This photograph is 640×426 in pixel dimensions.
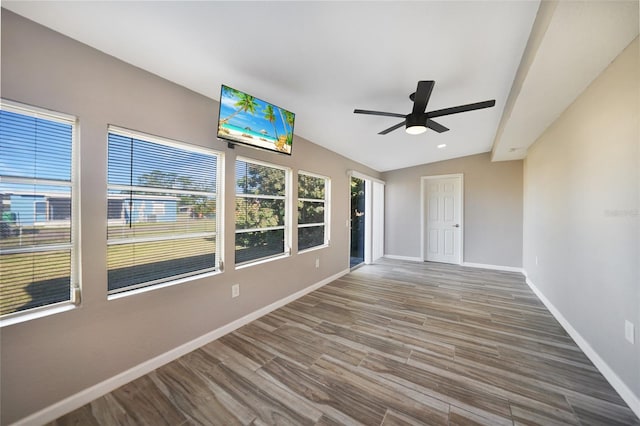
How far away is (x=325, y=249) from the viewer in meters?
4.34

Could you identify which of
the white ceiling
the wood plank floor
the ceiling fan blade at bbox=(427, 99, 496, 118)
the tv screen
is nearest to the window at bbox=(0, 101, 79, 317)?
the white ceiling

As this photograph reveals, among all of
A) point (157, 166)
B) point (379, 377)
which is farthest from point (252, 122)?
point (379, 377)

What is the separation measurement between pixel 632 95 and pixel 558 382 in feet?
7.15

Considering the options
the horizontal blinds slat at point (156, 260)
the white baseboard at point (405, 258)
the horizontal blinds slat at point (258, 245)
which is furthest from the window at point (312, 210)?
the white baseboard at point (405, 258)

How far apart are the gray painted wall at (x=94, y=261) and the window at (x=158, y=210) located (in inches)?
4.0

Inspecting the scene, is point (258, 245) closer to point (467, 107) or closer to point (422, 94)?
point (422, 94)

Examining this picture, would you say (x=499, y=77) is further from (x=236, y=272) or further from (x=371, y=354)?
(x=236, y=272)

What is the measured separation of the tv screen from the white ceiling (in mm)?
196

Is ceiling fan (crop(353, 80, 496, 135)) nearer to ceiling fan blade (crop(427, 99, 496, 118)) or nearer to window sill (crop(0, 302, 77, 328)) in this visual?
ceiling fan blade (crop(427, 99, 496, 118))

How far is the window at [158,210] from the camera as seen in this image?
1.88m

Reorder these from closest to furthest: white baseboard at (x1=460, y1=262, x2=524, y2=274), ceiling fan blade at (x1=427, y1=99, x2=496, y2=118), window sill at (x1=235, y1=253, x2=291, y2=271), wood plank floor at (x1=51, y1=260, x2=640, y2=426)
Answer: wood plank floor at (x1=51, y1=260, x2=640, y2=426) → ceiling fan blade at (x1=427, y1=99, x2=496, y2=118) → window sill at (x1=235, y1=253, x2=291, y2=271) → white baseboard at (x1=460, y1=262, x2=524, y2=274)

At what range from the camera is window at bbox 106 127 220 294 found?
1.88m

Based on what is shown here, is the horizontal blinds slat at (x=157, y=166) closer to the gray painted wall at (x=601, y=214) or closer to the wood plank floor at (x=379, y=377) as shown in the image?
the wood plank floor at (x=379, y=377)

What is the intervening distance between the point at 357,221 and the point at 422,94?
3969 millimetres
